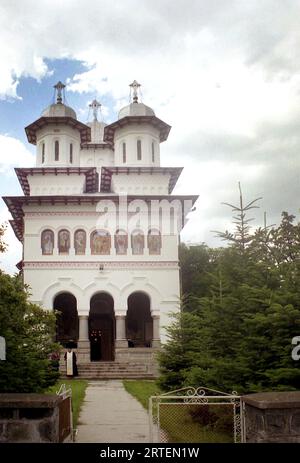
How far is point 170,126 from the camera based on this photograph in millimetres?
34875

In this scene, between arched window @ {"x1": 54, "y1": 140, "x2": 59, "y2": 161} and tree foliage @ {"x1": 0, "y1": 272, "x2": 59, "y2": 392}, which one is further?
arched window @ {"x1": 54, "y1": 140, "x2": 59, "y2": 161}

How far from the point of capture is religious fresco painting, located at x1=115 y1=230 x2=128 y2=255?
29922mm

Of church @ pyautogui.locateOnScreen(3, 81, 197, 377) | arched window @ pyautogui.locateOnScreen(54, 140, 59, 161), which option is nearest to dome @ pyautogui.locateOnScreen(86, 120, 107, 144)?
arched window @ pyautogui.locateOnScreen(54, 140, 59, 161)

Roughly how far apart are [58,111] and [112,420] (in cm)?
2687

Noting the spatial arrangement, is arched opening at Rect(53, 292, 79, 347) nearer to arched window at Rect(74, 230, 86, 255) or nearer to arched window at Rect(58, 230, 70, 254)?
arched window at Rect(58, 230, 70, 254)

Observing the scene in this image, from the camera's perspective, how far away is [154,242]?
30.2m

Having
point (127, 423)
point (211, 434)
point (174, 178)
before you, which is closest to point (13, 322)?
point (127, 423)

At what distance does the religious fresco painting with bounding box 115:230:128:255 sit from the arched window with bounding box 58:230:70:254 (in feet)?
8.71

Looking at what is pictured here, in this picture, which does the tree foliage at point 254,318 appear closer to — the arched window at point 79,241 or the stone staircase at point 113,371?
the stone staircase at point 113,371

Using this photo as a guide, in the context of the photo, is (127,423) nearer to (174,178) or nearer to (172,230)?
(172,230)

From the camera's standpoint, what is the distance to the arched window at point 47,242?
29922mm

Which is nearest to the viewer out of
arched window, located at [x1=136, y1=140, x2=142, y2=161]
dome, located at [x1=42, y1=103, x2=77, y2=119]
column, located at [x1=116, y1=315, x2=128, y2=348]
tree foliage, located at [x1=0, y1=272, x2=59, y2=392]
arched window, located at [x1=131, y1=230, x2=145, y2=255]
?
tree foliage, located at [x1=0, y1=272, x2=59, y2=392]

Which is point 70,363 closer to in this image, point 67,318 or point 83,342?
point 83,342

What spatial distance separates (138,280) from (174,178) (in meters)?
7.43
